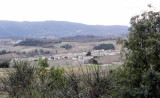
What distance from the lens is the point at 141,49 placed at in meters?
22.5

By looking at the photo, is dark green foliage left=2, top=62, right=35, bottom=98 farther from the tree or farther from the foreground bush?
the tree

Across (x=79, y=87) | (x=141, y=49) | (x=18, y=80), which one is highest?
(x=141, y=49)

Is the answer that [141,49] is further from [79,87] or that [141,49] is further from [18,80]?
[18,80]

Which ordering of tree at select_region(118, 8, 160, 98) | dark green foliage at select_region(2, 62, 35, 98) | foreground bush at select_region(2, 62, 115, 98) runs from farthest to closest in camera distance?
tree at select_region(118, 8, 160, 98) < dark green foliage at select_region(2, 62, 35, 98) < foreground bush at select_region(2, 62, 115, 98)

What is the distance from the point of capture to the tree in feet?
72.9

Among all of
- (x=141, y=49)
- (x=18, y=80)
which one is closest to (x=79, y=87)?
(x=18, y=80)

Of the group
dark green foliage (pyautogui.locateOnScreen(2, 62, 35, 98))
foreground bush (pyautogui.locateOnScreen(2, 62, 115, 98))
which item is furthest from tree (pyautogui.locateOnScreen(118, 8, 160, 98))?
dark green foliage (pyautogui.locateOnScreen(2, 62, 35, 98))

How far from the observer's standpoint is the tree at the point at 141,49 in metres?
22.2

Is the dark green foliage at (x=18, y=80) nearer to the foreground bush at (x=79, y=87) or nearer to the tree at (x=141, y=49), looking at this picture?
A: the foreground bush at (x=79, y=87)

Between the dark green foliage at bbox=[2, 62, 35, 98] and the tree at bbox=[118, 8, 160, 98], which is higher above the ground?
the tree at bbox=[118, 8, 160, 98]

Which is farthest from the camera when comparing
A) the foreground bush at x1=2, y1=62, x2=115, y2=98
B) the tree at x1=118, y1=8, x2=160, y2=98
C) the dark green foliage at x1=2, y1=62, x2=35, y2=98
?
the tree at x1=118, y1=8, x2=160, y2=98

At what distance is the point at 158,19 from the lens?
906 inches

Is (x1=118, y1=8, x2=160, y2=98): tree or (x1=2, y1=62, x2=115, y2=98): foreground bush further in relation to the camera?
(x1=118, y1=8, x2=160, y2=98): tree

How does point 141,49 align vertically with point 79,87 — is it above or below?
above
